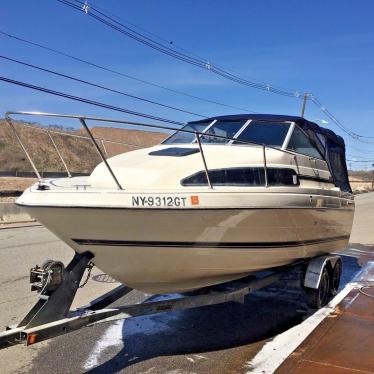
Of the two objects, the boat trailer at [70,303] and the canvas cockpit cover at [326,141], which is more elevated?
the canvas cockpit cover at [326,141]

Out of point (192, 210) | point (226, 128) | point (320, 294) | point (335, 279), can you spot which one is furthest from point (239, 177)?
point (335, 279)

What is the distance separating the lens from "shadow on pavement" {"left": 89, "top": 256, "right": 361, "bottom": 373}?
16.1 feet

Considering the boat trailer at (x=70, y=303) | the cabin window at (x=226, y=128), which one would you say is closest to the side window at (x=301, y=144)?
the cabin window at (x=226, y=128)

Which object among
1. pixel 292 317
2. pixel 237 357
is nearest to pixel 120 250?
pixel 237 357

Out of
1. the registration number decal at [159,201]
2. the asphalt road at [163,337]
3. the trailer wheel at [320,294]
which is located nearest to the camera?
the registration number decal at [159,201]

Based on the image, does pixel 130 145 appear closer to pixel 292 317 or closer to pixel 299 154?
pixel 299 154

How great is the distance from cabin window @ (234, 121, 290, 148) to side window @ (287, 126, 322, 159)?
13cm

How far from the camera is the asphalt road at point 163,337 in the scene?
4.52 meters

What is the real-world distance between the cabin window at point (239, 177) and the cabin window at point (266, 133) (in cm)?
77

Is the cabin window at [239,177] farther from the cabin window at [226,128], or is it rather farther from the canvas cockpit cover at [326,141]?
the canvas cockpit cover at [326,141]

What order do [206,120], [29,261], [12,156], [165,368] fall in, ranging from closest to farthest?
[165,368], [206,120], [29,261], [12,156]

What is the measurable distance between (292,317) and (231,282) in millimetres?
955

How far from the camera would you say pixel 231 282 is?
572 cm

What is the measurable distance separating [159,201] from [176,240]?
446 millimetres
